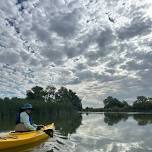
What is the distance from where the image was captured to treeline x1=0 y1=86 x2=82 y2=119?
58469 mm

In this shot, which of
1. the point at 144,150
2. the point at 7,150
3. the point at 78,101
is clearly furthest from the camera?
the point at 78,101

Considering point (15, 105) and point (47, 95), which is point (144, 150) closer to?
point (15, 105)

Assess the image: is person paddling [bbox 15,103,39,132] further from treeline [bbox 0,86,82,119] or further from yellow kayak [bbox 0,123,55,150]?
treeline [bbox 0,86,82,119]

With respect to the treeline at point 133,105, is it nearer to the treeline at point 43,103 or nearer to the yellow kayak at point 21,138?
the treeline at point 43,103

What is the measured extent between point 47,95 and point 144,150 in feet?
378

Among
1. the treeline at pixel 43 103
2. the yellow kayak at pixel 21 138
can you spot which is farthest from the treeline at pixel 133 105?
the yellow kayak at pixel 21 138

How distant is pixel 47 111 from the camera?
252 feet

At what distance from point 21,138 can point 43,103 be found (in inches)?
2338

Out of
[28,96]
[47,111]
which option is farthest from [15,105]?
[28,96]

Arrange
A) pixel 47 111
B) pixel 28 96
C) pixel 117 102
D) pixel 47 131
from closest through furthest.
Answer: pixel 47 131 → pixel 47 111 → pixel 28 96 → pixel 117 102

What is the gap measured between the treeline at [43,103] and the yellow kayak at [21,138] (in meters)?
36.3

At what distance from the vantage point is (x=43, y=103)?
7650 cm

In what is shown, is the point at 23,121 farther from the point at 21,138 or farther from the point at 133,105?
the point at 133,105

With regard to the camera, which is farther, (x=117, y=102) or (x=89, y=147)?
(x=117, y=102)
